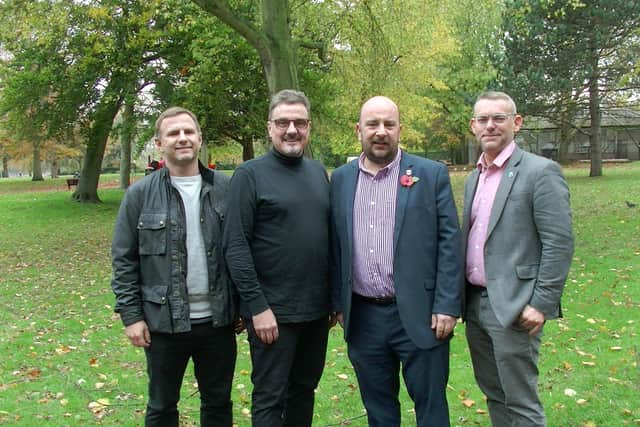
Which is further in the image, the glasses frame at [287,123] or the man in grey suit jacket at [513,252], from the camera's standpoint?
the glasses frame at [287,123]

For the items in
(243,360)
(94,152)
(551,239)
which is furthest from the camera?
(94,152)

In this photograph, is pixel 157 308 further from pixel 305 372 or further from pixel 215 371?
pixel 305 372

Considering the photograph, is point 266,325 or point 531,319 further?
point 266,325

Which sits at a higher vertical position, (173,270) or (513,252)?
(513,252)

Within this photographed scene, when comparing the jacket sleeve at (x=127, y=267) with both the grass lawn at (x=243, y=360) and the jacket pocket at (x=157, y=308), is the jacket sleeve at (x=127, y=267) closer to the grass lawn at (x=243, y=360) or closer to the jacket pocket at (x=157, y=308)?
the jacket pocket at (x=157, y=308)

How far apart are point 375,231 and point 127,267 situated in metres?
1.50

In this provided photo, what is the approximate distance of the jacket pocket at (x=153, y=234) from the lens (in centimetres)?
346

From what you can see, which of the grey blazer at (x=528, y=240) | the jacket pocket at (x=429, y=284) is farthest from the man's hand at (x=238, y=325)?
the grey blazer at (x=528, y=240)

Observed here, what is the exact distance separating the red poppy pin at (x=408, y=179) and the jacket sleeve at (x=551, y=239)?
685mm

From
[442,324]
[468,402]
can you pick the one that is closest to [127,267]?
[442,324]

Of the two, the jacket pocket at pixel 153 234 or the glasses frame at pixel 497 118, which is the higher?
the glasses frame at pixel 497 118

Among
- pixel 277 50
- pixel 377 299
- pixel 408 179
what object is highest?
pixel 277 50

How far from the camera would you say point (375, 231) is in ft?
11.6

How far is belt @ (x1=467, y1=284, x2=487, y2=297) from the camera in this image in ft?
11.7
